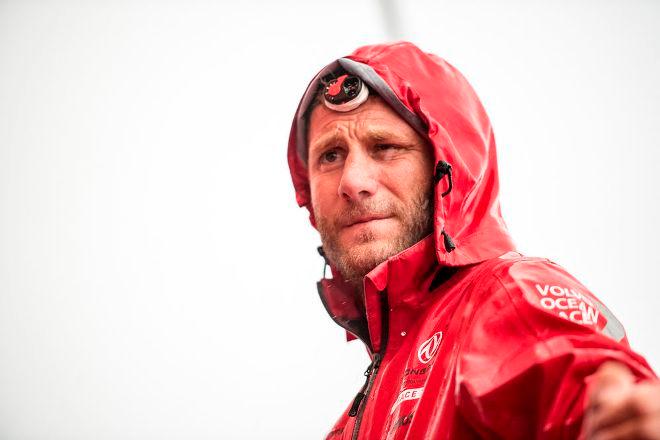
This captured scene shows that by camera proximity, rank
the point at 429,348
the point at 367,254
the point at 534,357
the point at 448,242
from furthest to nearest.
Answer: the point at 367,254 < the point at 448,242 < the point at 429,348 < the point at 534,357

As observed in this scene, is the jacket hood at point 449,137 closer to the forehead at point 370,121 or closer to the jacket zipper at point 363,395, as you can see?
the forehead at point 370,121

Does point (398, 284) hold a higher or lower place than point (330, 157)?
lower

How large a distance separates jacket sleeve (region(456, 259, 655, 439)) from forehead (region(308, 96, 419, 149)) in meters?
0.49

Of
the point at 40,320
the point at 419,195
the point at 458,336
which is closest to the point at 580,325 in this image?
the point at 458,336

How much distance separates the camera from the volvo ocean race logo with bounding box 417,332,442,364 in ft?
2.54

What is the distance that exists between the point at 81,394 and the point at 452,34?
240 cm

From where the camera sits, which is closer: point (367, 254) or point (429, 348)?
point (429, 348)

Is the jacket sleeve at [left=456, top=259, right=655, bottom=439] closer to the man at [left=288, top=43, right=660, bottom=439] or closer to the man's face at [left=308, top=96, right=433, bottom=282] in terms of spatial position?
the man at [left=288, top=43, right=660, bottom=439]

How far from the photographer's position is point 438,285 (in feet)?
3.21

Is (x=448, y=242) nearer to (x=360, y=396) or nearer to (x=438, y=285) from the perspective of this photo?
(x=438, y=285)

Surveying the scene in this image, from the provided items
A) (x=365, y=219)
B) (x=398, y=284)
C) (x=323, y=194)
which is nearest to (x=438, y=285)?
(x=398, y=284)

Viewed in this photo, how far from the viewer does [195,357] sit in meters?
2.31

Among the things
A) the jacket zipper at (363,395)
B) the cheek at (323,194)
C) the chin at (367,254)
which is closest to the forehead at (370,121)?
the cheek at (323,194)

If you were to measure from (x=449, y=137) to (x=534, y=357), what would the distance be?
0.57 m
